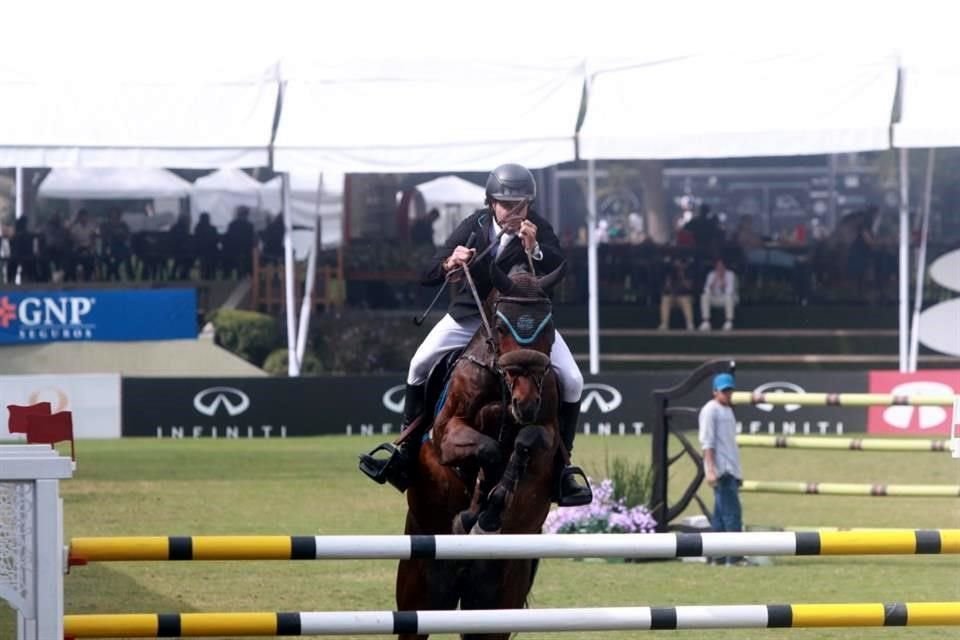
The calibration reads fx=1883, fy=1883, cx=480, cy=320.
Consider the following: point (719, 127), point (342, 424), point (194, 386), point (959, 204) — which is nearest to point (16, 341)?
point (194, 386)

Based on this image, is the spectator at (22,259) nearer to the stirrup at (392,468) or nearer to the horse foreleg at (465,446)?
the stirrup at (392,468)

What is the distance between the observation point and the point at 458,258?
754 cm

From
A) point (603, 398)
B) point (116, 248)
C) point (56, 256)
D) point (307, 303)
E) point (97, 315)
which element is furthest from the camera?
point (116, 248)

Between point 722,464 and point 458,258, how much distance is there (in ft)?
20.9

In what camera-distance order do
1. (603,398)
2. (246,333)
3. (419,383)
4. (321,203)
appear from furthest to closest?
(321,203)
(246,333)
(603,398)
(419,383)

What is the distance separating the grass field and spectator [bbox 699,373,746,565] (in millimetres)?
425

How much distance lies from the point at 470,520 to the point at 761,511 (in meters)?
9.88

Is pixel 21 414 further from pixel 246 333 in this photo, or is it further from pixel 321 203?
pixel 321 203

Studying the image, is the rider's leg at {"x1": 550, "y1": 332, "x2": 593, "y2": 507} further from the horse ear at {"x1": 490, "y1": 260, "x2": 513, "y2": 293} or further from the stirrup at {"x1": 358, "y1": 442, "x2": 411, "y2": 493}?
the stirrup at {"x1": 358, "y1": 442, "x2": 411, "y2": 493}

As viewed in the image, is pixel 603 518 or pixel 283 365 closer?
pixel 603 518

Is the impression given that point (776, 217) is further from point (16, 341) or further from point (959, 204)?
point (16, 341)

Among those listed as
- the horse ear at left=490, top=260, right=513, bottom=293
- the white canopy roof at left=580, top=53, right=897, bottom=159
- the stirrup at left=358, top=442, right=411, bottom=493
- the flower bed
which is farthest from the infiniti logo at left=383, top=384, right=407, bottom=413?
the horse ear at left=490, top=260, right=513, bottom=293

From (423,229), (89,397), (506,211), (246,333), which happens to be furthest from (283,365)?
(506,211)

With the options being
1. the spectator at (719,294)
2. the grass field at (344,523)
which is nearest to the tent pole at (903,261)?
the grass field at (344,523)
